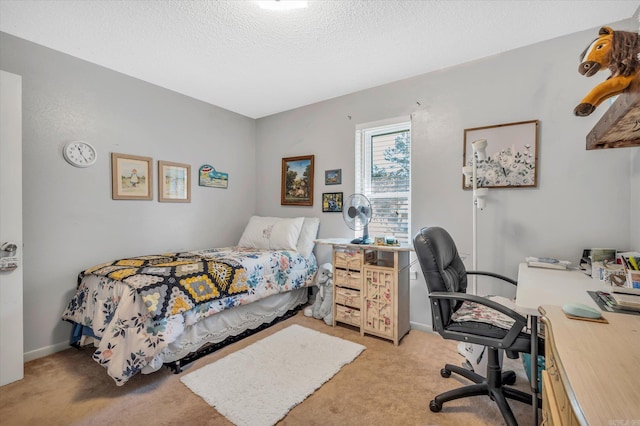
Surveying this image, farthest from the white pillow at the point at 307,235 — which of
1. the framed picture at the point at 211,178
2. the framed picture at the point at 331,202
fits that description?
the framed picture at the point at 211,178

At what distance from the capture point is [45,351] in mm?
2334

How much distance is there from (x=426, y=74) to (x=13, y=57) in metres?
3.44

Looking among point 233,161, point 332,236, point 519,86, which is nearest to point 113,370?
point 332,236

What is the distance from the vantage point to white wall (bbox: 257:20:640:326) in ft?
6.79

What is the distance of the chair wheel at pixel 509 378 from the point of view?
73.0 inches

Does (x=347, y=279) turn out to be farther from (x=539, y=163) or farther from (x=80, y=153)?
(x=80, y=153)

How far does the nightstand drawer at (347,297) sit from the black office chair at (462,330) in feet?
3.40

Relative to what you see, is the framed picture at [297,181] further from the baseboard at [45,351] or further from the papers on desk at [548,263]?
the baseboard at [45,351]

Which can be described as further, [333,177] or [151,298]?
[333,177]

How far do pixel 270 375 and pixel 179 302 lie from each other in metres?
0.83

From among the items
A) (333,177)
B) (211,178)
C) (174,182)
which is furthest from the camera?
(211,178)

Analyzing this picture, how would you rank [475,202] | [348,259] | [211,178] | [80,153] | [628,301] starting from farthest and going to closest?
[211,178]
[348,259]
[80,153]
[475,202]
[628,301]

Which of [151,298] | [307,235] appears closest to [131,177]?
[151,298]

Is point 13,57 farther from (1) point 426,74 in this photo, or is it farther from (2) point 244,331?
(1) point 426,74
